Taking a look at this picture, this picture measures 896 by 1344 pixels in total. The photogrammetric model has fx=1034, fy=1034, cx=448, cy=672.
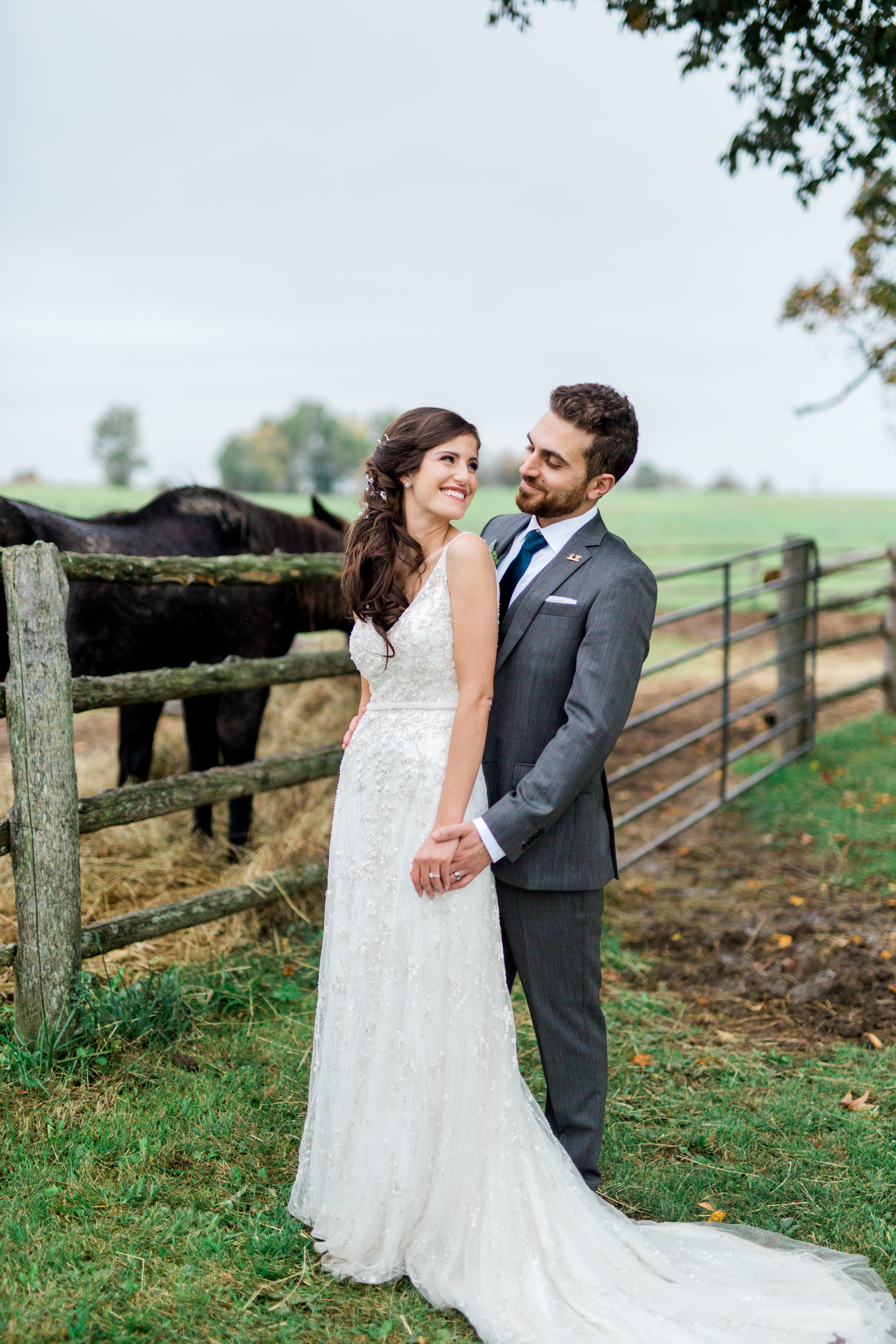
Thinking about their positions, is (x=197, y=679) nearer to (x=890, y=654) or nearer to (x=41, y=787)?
(x=41, y=787)

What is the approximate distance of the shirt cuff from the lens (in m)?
2.26

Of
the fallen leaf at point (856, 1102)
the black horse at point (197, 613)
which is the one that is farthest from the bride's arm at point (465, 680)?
the black horse at point (197, 613)

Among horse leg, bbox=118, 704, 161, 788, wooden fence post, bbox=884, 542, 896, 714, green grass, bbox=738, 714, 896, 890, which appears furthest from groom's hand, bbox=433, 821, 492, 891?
wooden fence post, bbox=884, 542, 896, 714

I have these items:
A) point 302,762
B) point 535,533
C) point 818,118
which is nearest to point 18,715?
point 302,762

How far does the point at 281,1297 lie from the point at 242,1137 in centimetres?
66

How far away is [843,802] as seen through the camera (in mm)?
6484

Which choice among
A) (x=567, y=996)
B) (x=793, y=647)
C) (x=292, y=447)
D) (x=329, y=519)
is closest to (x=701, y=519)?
(x=292, y=447)

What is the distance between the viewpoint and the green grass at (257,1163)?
2.22 meters

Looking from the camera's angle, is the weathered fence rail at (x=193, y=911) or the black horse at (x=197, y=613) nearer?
the weathered fence rail at (x=193, y=911)

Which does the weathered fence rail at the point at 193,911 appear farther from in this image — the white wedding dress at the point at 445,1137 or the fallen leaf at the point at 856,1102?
the fallen leaf at the point at 856,1102

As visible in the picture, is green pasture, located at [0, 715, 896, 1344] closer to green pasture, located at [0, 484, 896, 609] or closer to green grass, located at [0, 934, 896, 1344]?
green grass, located at [0, 934, 896, 1344]

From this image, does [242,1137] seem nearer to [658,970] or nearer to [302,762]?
[302,762]

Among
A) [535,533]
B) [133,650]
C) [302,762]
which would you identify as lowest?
[302,762]

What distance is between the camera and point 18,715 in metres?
3.12
